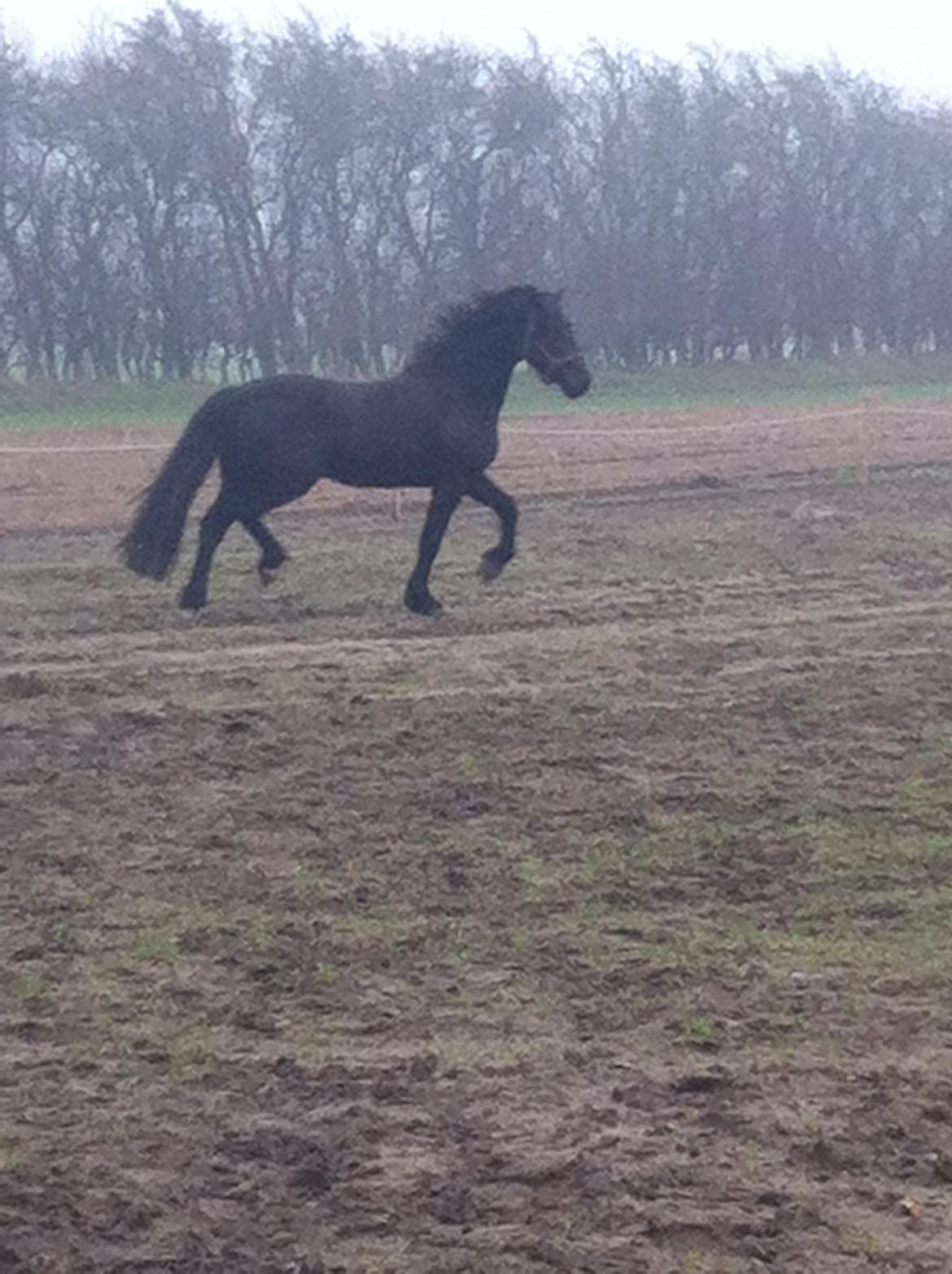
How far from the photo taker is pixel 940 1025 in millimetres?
4699

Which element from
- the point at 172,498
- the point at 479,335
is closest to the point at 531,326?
the point at 479,335

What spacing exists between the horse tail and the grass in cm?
1763

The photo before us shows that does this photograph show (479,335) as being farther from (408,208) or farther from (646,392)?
(408,208)

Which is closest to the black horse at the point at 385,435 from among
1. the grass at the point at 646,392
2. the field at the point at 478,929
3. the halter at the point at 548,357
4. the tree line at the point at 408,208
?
the halter at the point at 548,357

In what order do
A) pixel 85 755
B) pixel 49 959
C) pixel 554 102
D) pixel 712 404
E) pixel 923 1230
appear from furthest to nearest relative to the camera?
pixel 554 102, pixel 712 404, pixel 85 755, pixel 49 959, pixel 923 1230

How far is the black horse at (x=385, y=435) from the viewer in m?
9.79

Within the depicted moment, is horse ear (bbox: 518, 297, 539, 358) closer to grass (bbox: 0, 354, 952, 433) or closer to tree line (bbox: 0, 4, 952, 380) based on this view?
grass (bbox: 0, 354, 952, 433)

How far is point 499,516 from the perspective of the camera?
10.2 meters

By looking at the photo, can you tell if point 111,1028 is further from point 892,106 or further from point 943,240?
point 892,106

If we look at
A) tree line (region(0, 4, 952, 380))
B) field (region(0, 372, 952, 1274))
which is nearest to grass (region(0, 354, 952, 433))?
tree line (region(0, 4, 952, 380))

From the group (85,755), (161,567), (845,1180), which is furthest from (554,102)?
(845,1180)

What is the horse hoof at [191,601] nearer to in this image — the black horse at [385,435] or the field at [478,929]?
the black horse at [385,435]

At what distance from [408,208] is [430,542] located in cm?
3085

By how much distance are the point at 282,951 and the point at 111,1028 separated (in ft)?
2.28
